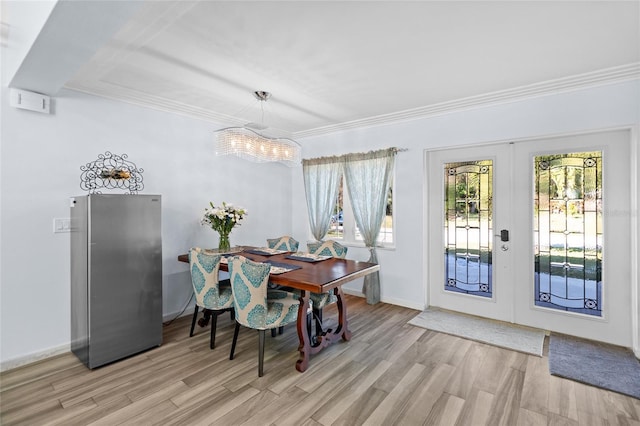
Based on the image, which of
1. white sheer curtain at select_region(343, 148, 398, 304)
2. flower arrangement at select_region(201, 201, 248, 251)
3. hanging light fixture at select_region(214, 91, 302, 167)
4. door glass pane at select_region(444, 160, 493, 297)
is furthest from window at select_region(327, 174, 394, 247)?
flower arrangement at select_region(201, 201, 248, 251)

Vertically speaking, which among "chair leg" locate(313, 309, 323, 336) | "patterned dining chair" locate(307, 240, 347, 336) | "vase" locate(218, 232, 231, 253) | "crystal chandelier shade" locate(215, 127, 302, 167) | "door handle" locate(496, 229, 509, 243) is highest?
"crystal chandelier shade" locate(215, 127, 302, 167)

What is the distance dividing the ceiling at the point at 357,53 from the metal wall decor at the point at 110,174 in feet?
2.30

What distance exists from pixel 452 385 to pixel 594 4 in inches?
112

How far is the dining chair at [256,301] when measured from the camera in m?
2.50

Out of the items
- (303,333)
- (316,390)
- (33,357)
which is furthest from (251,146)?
(33,357)

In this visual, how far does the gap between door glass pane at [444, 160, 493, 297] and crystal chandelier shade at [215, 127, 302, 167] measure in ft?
7.10

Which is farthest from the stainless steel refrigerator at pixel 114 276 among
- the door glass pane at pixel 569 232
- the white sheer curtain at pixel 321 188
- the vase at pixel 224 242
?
the door glass pane at pixel 569 232

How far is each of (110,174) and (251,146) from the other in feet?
4.55

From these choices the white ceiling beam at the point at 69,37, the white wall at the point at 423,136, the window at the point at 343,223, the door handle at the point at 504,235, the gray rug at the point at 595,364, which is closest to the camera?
the white ceiling beam at the point at 69,37

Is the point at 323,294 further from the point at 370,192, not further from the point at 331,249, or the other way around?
the point at 370,192

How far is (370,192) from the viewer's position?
14.8 ft

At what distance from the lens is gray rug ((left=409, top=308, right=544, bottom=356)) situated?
3.09 meters

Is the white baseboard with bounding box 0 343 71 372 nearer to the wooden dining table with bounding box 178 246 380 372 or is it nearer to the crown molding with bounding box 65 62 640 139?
the wooden dining table with bounding box 178 246 380 372

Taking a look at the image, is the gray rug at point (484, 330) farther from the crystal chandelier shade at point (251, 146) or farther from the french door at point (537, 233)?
the crystal chandelier shade at point (251, 146)
